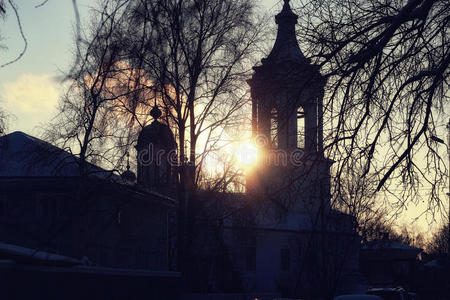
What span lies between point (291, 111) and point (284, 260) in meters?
58.3

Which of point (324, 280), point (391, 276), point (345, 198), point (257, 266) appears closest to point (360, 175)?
point (345, 198)

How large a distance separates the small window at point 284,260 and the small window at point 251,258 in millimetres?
2423

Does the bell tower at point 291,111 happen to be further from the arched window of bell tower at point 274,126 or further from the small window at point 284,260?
the small window at point 284,260

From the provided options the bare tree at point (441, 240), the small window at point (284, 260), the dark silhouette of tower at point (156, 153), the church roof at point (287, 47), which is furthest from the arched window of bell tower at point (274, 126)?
the small window at point (284, 260)

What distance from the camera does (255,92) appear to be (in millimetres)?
Answer: 9812

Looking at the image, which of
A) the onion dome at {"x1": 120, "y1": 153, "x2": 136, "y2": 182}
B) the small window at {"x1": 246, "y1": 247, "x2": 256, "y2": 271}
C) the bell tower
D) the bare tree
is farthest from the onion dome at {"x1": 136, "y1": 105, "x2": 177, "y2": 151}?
the small window at {"x1": 246, "y1": 247, "x2": 256, "y2": 271}

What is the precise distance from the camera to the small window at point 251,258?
214 feet

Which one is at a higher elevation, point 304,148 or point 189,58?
point 189,58

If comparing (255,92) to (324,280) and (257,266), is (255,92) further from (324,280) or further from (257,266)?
(257,266)

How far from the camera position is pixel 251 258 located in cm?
6588

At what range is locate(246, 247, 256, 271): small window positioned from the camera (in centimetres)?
6512

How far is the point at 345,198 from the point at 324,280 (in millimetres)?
36363

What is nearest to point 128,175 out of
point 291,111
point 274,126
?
point 274,126

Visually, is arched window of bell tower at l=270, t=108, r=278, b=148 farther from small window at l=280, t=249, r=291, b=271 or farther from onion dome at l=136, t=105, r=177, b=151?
small window at l=280, t=249, r=291, b=271
